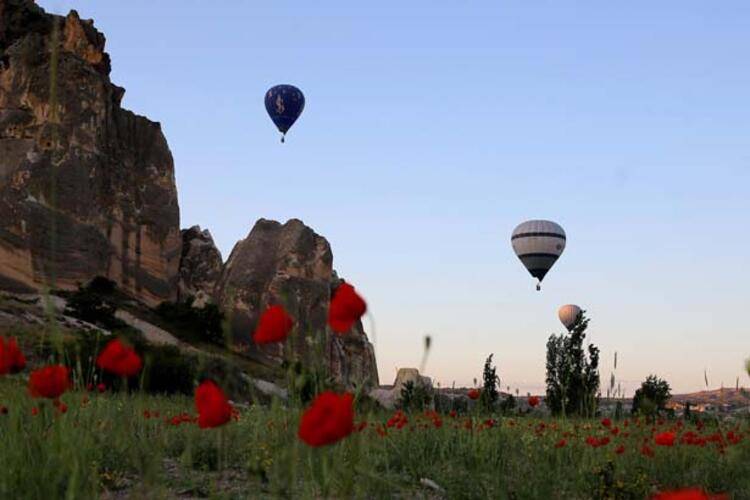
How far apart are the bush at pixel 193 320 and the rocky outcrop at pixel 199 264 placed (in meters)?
8.16

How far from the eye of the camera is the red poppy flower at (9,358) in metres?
3.43

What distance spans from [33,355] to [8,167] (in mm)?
36324

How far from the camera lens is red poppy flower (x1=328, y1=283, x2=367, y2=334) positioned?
2.68 m

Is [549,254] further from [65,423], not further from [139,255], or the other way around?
[65,423]

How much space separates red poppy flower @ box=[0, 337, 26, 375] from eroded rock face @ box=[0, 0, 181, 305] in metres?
57.0

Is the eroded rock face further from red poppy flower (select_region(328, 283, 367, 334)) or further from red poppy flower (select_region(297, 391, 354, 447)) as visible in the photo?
red poppy flower (select_region(297, 391, 354, 447))

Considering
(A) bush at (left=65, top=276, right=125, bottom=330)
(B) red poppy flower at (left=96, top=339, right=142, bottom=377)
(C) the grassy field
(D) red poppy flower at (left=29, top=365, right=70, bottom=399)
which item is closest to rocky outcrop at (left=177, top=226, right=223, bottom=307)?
(A) bush at (left=65, top=276, right=125, bottom=330)

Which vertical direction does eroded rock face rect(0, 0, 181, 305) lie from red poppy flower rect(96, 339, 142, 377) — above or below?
above

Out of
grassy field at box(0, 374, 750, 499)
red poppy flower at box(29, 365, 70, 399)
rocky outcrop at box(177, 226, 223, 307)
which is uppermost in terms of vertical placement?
rocky outcrop at box(177, 226, 223, 307)

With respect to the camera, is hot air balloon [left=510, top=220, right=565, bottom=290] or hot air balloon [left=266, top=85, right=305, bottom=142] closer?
hot air balloon [left=510, top=220, right=565, bottom=290]

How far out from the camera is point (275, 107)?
55.4 meters

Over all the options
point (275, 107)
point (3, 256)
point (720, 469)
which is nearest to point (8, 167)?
point (3, 256)

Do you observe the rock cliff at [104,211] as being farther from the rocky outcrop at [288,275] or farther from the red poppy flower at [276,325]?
the red poppy flower at [276,325]

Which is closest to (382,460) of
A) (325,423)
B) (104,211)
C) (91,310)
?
(325,423)
